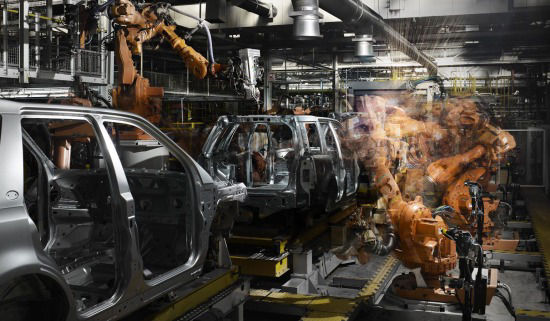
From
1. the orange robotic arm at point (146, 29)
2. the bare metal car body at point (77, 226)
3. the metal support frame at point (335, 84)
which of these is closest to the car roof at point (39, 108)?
the bare metal car body at point (77, 226)

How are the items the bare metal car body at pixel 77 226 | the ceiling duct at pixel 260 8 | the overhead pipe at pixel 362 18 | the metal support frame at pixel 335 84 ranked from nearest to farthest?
the bare metal car body at pixel 77 226, the overhead pipe at pixel 362 18, the ceiling duct at pixel 260 8, the metal support frame at pixel 335 84

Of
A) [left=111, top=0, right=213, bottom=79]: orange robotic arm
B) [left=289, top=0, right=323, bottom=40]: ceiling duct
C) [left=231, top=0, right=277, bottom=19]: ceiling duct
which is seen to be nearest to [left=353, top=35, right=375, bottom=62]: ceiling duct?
[left=231, top=0, right=277, bottom=19]: ceiling duct

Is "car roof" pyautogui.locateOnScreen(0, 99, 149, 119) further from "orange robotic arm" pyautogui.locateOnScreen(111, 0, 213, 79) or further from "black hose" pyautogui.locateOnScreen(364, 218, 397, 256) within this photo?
"black hose" pyautogui.locateOnScreen(364, 218, 397, 256)

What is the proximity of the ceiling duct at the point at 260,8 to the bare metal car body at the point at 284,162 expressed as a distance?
426 centimetres

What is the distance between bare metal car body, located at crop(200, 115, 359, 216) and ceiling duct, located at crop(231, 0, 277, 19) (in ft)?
14.0

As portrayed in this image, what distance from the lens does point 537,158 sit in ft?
43.0

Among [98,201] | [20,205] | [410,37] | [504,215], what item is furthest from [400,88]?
[20,205]

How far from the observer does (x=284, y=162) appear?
7672 mm

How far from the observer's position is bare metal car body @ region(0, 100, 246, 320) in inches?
90.4

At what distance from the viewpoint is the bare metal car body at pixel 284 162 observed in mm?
6559

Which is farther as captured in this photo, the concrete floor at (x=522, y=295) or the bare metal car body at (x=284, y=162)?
the bare metal car body at (x=284, y=162)

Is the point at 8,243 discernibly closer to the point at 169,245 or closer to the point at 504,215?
the point at 169,245

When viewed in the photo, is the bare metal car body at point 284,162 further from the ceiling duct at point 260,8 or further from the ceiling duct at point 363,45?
the ceiling duct at point 260,8

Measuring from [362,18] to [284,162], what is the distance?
3.85 meters
